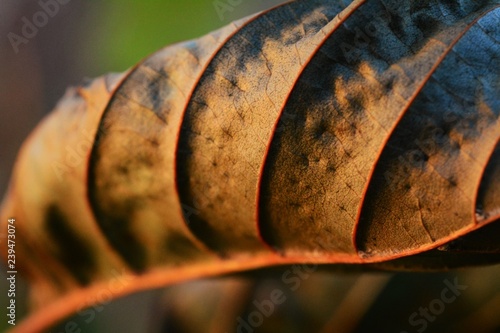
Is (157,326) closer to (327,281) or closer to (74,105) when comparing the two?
(327,281)

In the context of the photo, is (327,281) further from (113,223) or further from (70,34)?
(70,34)

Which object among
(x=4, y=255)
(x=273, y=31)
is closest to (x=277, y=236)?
(x=273, y=31)

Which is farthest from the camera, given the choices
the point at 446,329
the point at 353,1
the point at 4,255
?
the point at 4,255

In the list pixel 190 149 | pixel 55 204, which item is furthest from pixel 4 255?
pixel 190 149

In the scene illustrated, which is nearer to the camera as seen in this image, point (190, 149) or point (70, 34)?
point (190, 149)

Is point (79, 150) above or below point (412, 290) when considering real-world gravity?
above

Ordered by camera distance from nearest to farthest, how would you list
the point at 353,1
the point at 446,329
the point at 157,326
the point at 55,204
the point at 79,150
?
the point at 353,1 → the point at 79,150 → the point at 55,204 → the point at 446,329 → the point at 157,326

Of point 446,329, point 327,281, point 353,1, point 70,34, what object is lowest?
point 446,329
